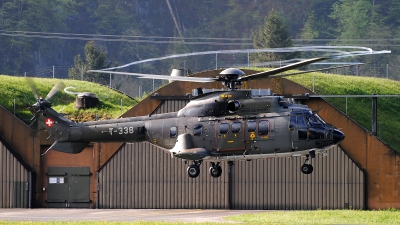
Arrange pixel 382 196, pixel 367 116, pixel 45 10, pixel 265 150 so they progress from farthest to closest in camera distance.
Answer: pixel 45 10 → pixel 367 116 → pixel 382 196 → pixel 265 150

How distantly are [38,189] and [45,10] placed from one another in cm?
10401

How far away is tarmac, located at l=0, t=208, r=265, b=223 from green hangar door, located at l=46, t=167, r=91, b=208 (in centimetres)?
150

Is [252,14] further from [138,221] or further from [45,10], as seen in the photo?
[138,221]

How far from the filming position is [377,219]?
148 feet

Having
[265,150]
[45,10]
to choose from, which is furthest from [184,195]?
[45,10]

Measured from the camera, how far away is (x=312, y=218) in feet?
150

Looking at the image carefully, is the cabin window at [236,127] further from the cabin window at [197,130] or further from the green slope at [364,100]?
the green slope at [364,100]

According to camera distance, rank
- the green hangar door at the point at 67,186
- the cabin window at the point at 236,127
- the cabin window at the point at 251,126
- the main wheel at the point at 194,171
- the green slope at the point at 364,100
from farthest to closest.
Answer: the green slope at the point at 364,100 < the green hangar door at the point at 67,186 < the main wheel at the point at 194,171 < the cabin window at the point at 236,127 < the cabin window at the point at 251,126

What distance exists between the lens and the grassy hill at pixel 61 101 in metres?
58.7

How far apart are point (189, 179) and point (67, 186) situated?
6.97 meters

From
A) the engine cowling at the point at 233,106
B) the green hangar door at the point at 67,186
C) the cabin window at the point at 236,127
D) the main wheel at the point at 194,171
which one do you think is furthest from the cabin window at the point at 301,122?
the green hangar door at the point at 67,186

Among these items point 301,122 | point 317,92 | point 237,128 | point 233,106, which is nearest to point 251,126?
point 237,128

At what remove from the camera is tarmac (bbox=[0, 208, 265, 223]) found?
46344 mm

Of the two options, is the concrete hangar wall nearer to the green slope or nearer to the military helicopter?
the green slope
